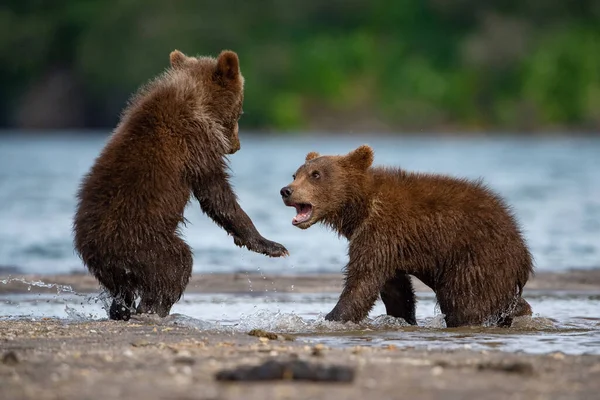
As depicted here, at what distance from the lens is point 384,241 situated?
8.77 m

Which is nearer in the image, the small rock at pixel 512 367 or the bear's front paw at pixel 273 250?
the small rock at pixel 512 367

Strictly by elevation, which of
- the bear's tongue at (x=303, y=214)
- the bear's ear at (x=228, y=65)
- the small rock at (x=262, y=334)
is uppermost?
the bear's ear at (x=228, y=65)

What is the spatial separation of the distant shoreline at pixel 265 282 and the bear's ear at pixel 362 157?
98.8 inches

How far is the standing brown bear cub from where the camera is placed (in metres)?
8.70

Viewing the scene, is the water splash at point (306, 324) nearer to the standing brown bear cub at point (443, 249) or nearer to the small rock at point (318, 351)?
the standing brown bear cub at point (443, 249)

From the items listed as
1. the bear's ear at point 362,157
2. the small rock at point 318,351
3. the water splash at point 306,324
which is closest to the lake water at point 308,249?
the water splash at point 306,324

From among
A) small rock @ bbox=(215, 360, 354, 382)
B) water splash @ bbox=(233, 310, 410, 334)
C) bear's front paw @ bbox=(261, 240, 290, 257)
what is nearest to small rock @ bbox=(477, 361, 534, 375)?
small rock @ bbox=(215, 360, 354, 382)

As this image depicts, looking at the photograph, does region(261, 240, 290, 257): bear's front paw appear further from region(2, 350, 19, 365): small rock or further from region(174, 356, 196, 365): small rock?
Result: region(2, 350, 19, 365): small rock

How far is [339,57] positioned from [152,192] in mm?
57806

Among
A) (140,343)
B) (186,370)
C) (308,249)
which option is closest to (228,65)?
(140,343)

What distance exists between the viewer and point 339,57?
65875mm

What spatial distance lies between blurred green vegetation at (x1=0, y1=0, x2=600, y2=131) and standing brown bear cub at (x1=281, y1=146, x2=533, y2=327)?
5068 cm

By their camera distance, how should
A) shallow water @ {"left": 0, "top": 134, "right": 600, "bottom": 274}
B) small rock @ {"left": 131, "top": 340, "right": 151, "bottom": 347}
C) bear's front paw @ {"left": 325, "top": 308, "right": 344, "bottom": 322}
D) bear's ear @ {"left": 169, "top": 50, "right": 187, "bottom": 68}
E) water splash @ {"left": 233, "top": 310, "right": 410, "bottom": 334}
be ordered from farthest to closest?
shallow water @ {"left": 0, "top": 134, "right": 600, "bottom": 274} < bear's ear @ {"left": 169, "top": 50, "right": 187, "bottom": 68} < bear's front paw @ {"left": 325, "top": 308, "right": 344, "bottom": 322} < water splash @ {"left": 233, "top": 310, "right": 410, "bottom": 334} < small rock @ {"left": 131, "top": 340, "right": 151, "bottom": 347}

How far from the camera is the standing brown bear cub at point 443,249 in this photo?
8.70 metres
